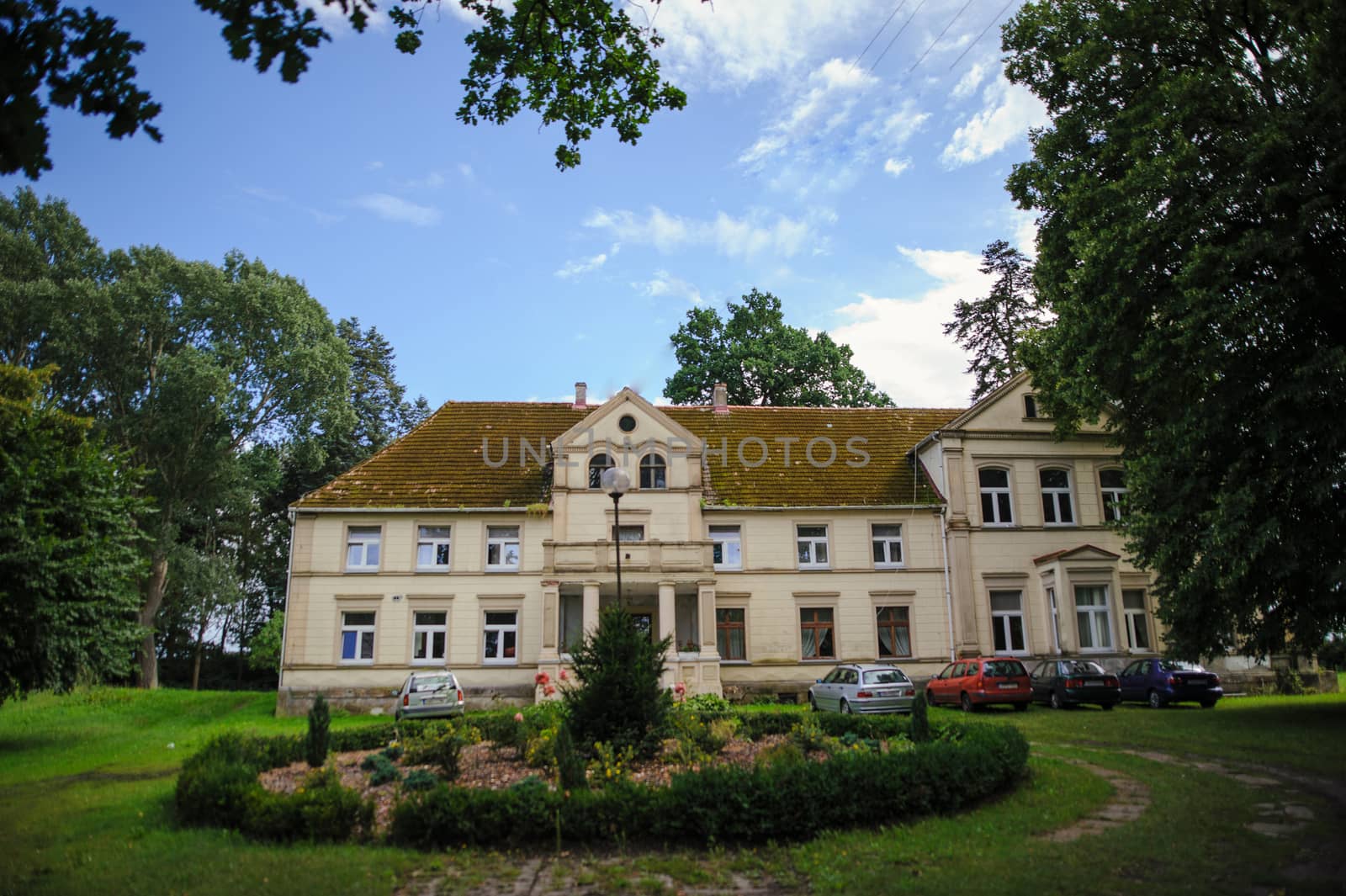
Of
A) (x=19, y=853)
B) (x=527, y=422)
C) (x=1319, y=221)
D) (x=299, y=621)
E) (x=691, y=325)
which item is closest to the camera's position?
(x=19, y=853)

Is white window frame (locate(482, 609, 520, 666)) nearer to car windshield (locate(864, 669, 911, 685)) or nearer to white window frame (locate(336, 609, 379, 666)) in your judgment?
white window frame (locate(336, 609, 379, 666))

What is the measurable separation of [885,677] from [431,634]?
15.3 meters

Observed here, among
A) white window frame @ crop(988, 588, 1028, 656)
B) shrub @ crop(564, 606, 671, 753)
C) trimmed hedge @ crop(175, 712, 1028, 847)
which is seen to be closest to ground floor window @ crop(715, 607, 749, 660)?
white window frame @ crop(988, 588, 1028, 656)

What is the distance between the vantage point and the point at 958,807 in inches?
409

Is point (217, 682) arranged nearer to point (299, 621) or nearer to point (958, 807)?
point (299, 621)

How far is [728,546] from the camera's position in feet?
102

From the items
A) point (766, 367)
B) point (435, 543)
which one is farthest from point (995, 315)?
point (435, 543)

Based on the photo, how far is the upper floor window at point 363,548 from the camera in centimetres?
3000

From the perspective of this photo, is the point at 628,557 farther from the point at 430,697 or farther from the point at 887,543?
the point at 887,543

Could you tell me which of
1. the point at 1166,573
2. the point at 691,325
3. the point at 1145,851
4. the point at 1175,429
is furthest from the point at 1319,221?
the point at 691,325

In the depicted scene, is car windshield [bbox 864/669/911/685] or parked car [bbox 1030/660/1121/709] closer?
car windshield [bbox 864/669/911/685]

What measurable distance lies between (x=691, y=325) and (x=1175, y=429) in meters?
31.2

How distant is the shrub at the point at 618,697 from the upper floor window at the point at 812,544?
18.2 m

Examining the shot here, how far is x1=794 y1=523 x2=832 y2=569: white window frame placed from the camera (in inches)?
1228
